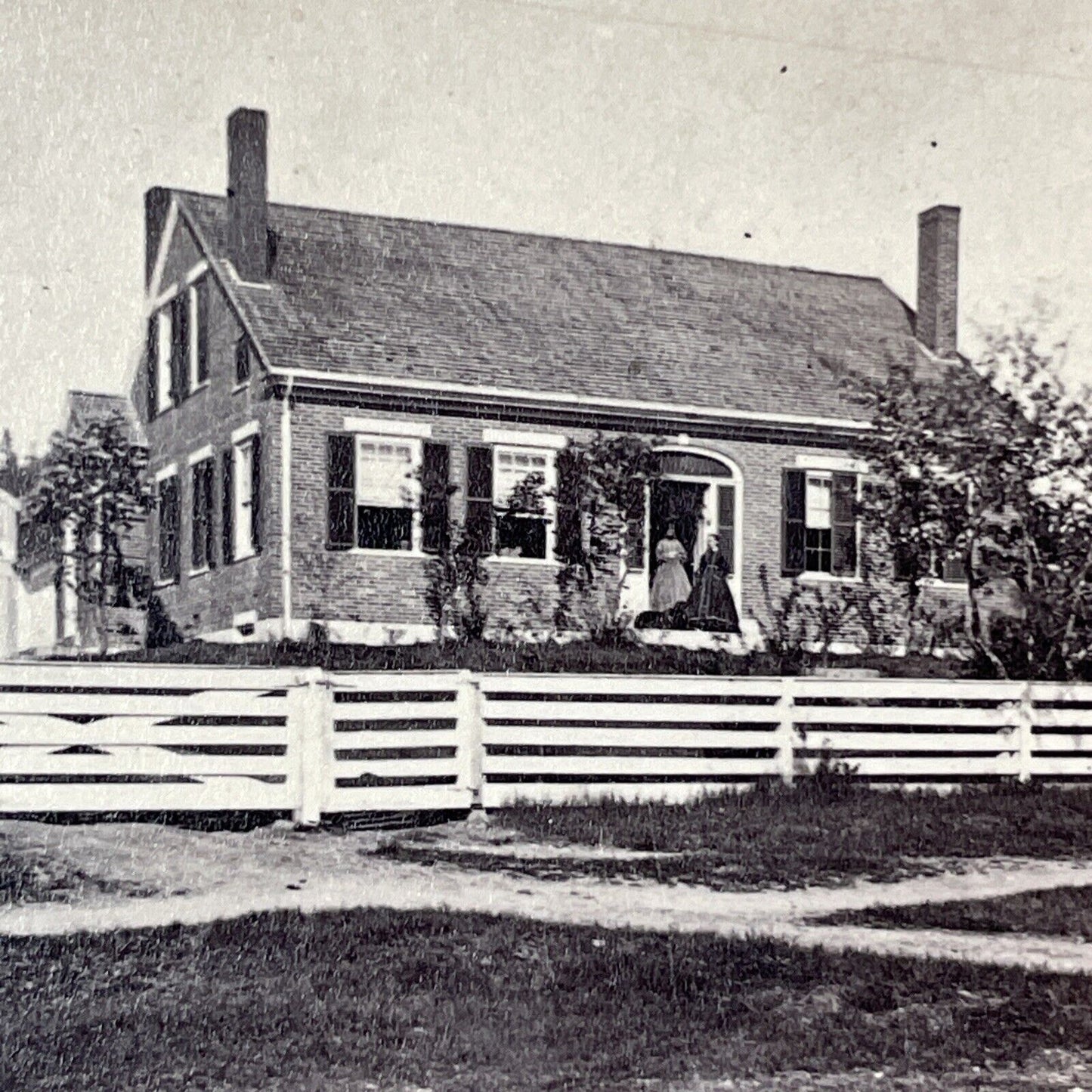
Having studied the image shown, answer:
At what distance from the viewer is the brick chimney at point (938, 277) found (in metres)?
25.4

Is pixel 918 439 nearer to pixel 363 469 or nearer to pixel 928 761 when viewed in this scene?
pixel 928 761

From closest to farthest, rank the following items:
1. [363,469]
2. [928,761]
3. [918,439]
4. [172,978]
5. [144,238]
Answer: [172,978], [928,761], [918,439], [363,469], [144,238]

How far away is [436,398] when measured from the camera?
2138 centimetres

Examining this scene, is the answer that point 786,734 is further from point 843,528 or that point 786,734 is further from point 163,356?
point 163,356

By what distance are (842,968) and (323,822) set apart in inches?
184

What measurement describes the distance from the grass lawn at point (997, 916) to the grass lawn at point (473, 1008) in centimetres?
119

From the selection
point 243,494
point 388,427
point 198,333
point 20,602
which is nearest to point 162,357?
point 198,333

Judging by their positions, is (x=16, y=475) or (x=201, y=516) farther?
(x=16, y=475)

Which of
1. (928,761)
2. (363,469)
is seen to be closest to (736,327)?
(363,469)

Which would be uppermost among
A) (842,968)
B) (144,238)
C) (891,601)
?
(144,238)

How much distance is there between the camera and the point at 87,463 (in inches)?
930

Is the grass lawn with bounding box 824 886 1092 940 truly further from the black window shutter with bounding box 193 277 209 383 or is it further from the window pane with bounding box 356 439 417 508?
the black window shutter with bounding box 193 277 209 383

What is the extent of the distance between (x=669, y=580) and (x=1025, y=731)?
27.2 feet

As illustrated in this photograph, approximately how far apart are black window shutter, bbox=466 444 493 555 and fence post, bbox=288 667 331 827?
33.3 feet
